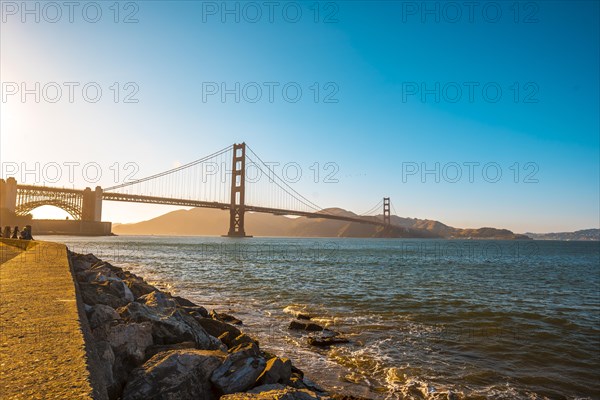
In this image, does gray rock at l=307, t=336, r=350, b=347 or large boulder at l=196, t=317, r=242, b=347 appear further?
gray rock at l=307, t=336, r=350, b=347

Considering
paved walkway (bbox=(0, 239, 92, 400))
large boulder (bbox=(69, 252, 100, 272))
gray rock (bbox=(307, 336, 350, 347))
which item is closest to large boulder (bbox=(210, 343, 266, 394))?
paved walkway (bbox=(0, 239, 92, 400))

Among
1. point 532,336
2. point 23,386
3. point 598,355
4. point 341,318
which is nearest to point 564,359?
point 598,355

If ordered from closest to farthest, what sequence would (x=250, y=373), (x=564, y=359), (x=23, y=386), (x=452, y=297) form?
1. (x=23, y=386)
2. (x=250, y=373)
3. (x=564, y=359)
4. (x=452, y=297)

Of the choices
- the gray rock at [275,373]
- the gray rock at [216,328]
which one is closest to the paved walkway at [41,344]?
the gray rock at [275,373]

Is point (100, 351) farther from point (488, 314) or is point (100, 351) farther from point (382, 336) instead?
point (488, 314)

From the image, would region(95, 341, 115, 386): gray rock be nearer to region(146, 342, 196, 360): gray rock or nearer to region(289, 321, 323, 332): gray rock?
region(146, 342, 196, 360): gray rock

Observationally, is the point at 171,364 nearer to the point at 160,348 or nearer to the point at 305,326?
the point at 160,348
